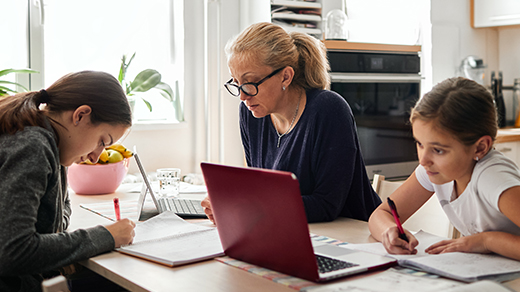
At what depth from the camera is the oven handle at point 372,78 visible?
2.78 meters

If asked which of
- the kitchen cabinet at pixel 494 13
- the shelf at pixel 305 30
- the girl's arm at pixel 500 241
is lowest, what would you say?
the girl's arm at pixel 500 241

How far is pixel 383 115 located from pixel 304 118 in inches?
61.3

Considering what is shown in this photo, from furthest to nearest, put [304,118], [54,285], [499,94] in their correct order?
[499,94], [304,118], [54,285]

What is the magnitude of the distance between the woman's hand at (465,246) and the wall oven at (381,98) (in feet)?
5.84

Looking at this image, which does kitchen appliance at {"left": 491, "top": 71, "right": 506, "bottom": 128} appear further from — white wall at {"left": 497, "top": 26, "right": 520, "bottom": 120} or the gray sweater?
the gray sweater

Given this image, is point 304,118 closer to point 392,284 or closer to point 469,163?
point 469,163

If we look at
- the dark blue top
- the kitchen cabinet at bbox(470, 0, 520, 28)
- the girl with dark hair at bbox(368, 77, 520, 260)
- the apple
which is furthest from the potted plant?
the kitchen cabinet at bbox(470, 0, 520, 28)

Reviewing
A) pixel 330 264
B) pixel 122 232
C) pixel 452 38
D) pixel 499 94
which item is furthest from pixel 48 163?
pixel 499 94

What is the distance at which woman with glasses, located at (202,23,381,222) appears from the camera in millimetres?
1474

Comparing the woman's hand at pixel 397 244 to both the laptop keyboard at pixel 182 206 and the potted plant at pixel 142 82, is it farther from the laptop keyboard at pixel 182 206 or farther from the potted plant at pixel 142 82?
the potted plant at pixel 142 82

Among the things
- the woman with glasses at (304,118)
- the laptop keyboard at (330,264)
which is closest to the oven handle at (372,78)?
the woman with glasses at (304,118)

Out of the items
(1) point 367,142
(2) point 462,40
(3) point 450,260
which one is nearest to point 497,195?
(3) point 450,260

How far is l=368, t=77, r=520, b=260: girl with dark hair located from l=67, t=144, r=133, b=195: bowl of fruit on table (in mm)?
1175

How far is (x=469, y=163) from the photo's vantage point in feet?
3.71
